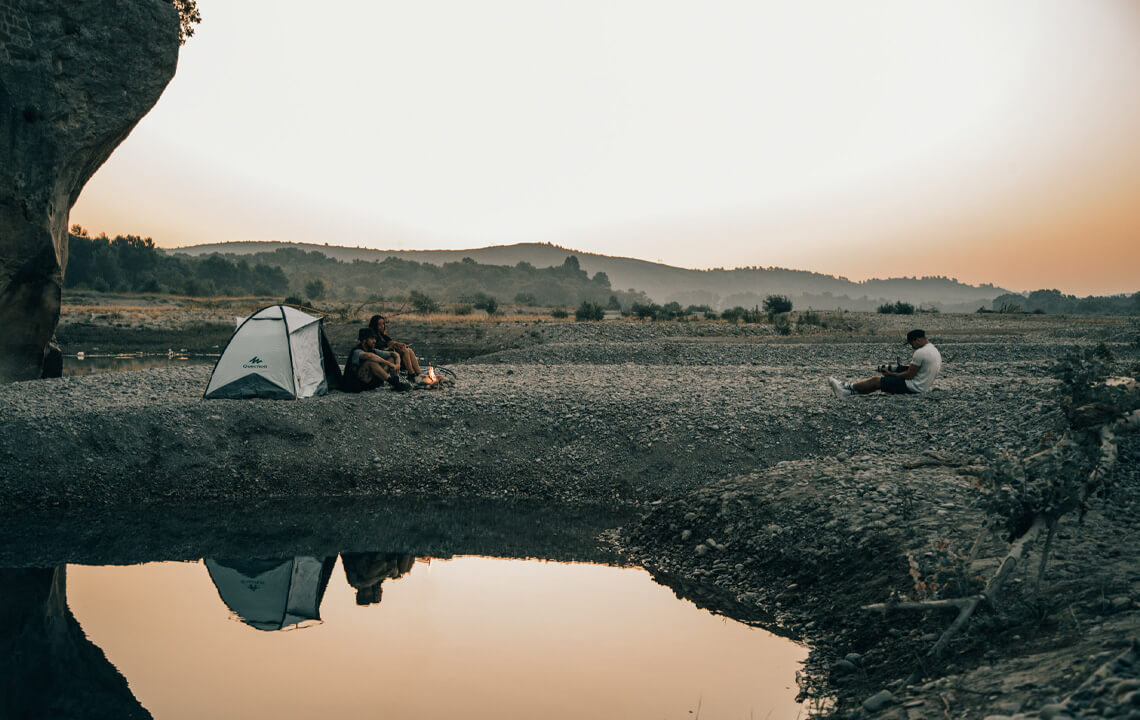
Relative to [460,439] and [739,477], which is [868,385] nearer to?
[739,477]

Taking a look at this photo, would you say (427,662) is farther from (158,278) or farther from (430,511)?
(158,278)

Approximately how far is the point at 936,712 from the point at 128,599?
Result: 8169 millimetres

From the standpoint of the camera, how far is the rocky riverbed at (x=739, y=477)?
564 cm

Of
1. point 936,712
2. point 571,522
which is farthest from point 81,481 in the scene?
point 936,712

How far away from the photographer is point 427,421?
546 inches

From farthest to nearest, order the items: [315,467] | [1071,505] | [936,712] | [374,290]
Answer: [374,290]
[315,467]
[1071,505]
[936,712]

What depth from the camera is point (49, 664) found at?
705 cm

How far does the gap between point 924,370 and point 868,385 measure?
1.03 m

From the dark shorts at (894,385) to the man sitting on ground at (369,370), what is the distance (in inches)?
359

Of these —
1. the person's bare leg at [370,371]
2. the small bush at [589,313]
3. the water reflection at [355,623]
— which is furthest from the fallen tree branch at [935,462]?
the small bush at [589,313]

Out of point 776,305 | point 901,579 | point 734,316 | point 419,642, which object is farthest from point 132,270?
point 901,579

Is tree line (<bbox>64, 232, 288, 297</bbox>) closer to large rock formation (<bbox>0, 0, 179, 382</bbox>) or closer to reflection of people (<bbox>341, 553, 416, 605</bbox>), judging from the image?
large rock formation (<bbox>0, 0, 179, 382</bbox>)

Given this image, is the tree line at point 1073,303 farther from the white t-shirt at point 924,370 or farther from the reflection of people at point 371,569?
the reflection of people at point 371,569

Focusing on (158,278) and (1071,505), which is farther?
(158,278)
